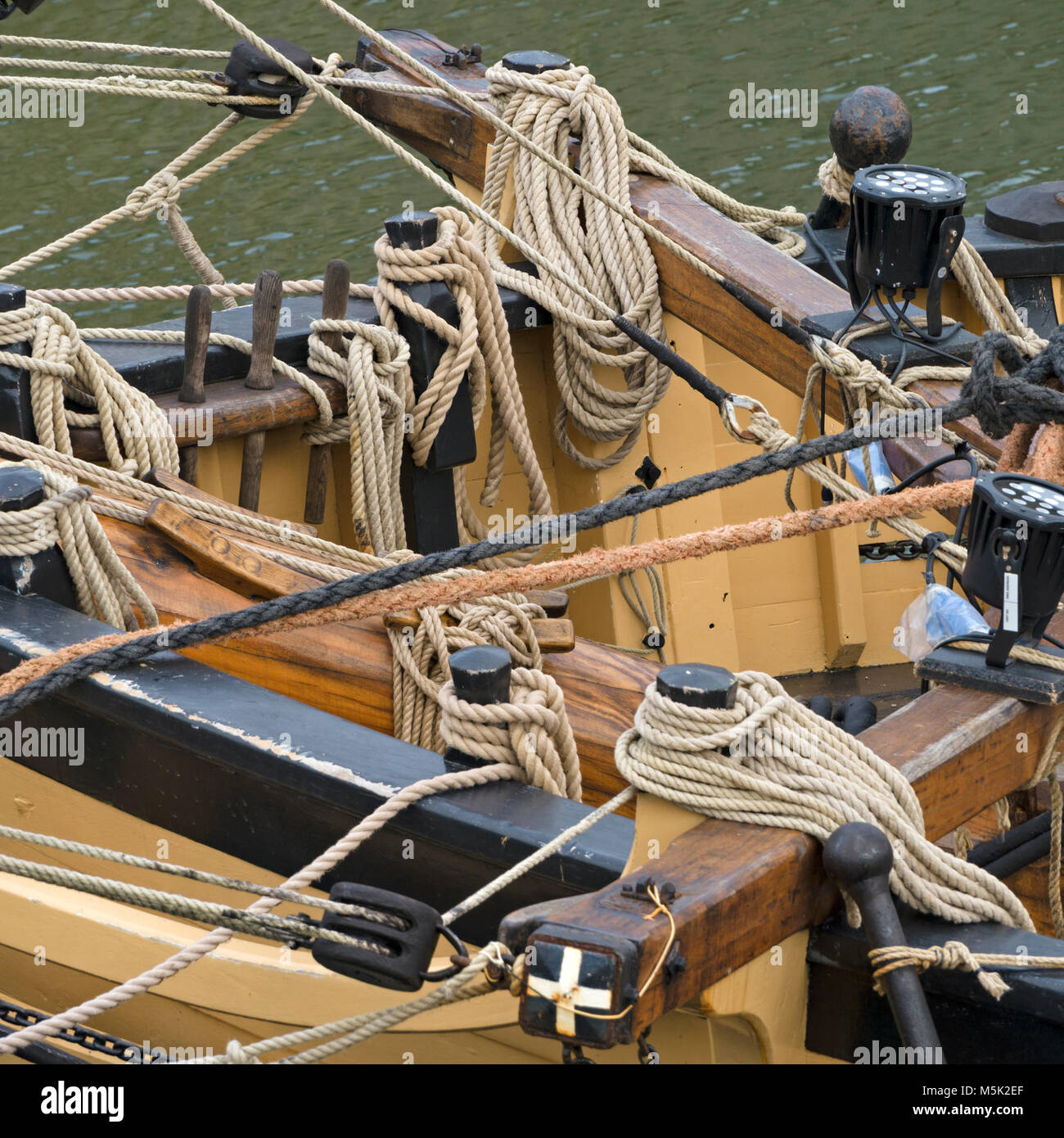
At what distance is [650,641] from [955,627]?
5.44 ft

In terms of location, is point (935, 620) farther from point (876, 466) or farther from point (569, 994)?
point (569, 994)

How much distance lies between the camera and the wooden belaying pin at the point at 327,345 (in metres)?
3.48

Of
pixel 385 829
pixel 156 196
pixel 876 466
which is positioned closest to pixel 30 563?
pixel 385 829

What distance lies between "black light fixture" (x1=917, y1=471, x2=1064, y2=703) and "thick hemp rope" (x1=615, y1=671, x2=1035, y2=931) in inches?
12.0


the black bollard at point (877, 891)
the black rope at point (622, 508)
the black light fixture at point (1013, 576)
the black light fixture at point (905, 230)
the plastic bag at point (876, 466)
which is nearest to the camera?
the black bollard at point (877, 891)

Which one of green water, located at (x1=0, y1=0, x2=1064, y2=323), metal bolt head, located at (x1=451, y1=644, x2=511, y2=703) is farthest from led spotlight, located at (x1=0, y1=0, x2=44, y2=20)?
green water, located at (x1=0, y1=0, x2=1064, y2=323)

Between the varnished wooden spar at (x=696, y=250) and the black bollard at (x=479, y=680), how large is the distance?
117 centimetres

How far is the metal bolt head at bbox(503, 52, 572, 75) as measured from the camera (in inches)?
155

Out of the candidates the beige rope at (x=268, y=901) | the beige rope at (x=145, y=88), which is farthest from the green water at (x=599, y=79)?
the beige rope at (x=268, y=901)

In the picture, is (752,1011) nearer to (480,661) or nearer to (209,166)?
(480,661)

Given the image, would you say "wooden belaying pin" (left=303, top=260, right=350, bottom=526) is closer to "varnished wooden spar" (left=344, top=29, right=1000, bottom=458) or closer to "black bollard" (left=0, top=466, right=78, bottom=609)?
"varnished wooden spar" (left=344, top=29, right=1000, bottom=458)

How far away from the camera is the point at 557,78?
3.93 m

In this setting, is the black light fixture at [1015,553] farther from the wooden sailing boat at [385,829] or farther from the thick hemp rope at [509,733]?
the thick hemp rope at [509,733]

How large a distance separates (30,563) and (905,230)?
1616mm
